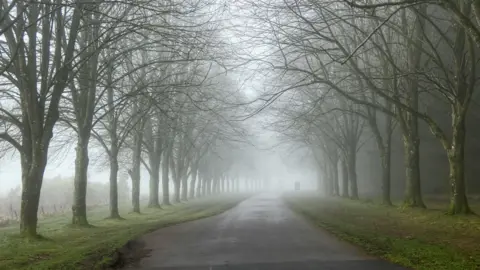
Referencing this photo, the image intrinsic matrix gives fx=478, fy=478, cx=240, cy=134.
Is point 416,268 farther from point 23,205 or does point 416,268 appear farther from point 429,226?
point 23,205

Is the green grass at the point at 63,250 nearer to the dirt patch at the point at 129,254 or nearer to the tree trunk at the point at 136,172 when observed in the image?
the dirt patch at the point at 129,254

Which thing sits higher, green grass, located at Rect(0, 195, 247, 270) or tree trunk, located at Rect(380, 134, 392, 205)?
tree trunk, located at Rect(380, 134, 392, 205)

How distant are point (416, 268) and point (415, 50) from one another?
14436 mm

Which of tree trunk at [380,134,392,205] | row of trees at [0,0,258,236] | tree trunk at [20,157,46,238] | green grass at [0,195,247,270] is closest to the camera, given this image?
green grass at [0,195,247,270]

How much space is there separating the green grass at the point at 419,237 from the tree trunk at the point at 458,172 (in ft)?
2.09

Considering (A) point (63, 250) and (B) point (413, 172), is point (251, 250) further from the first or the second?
(B) point (413, 172)

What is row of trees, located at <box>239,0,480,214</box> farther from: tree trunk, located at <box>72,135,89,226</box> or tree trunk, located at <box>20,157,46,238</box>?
tree trunk, located at <box>20,157,46,238</box>

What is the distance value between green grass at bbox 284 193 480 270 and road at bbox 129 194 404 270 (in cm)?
54

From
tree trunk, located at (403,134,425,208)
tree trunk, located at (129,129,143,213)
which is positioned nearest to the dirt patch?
tree trunk, located at (403,134,425,208)

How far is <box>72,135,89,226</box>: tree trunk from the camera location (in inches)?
719

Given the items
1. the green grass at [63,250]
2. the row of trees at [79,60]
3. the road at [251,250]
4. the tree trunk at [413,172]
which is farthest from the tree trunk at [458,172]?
the green grass at [63,250]

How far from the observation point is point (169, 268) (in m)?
9.12

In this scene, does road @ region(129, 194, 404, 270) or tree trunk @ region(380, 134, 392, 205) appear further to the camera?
tree trunk @ region(380, 134, 392, 205)

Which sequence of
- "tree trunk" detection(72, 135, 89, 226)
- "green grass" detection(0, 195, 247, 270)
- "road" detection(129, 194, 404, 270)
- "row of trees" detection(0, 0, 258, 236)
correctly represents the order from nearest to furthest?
1. "road" detection(129, 194, 404, 270)
2. "green grass" detection(0, 195, 247, 270)
3. "row of trees" detection(0, 0, 258, 236)
4. "tree trunk" detection(72, 135, 89, 226)
